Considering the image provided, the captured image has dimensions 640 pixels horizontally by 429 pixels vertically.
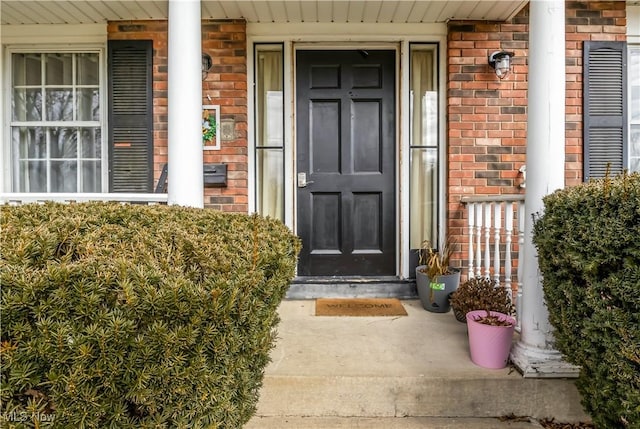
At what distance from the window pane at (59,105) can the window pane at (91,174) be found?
456 millimetres

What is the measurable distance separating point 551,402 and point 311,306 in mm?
1781

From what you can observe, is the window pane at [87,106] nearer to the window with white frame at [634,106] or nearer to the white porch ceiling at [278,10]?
the white porch ceiling at [278,10]

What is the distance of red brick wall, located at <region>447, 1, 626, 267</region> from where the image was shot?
3379 mm

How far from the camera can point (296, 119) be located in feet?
11.7

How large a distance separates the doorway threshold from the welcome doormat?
63 millimetres

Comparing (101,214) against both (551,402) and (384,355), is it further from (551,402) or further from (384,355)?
(551,402)

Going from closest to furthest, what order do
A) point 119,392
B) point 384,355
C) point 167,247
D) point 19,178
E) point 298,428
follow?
1. point 119,392
2. point 167,247
3. point 298,428
4. point 384,355
5. point 19,178

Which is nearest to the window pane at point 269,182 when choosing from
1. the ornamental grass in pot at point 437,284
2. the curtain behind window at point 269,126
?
the curtain behind window at point 269,126

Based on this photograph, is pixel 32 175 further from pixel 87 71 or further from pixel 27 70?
pixel 87 71

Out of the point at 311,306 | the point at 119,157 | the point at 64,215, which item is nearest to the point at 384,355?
the point at 311,306

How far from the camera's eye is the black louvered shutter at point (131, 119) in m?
3.44

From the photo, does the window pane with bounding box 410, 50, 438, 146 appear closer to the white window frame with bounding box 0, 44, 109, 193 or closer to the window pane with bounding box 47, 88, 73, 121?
the white window frame with bounding box 0, 44, 109, 193

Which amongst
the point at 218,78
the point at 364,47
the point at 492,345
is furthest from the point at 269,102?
the point at 492,345

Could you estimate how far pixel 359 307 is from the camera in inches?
125
